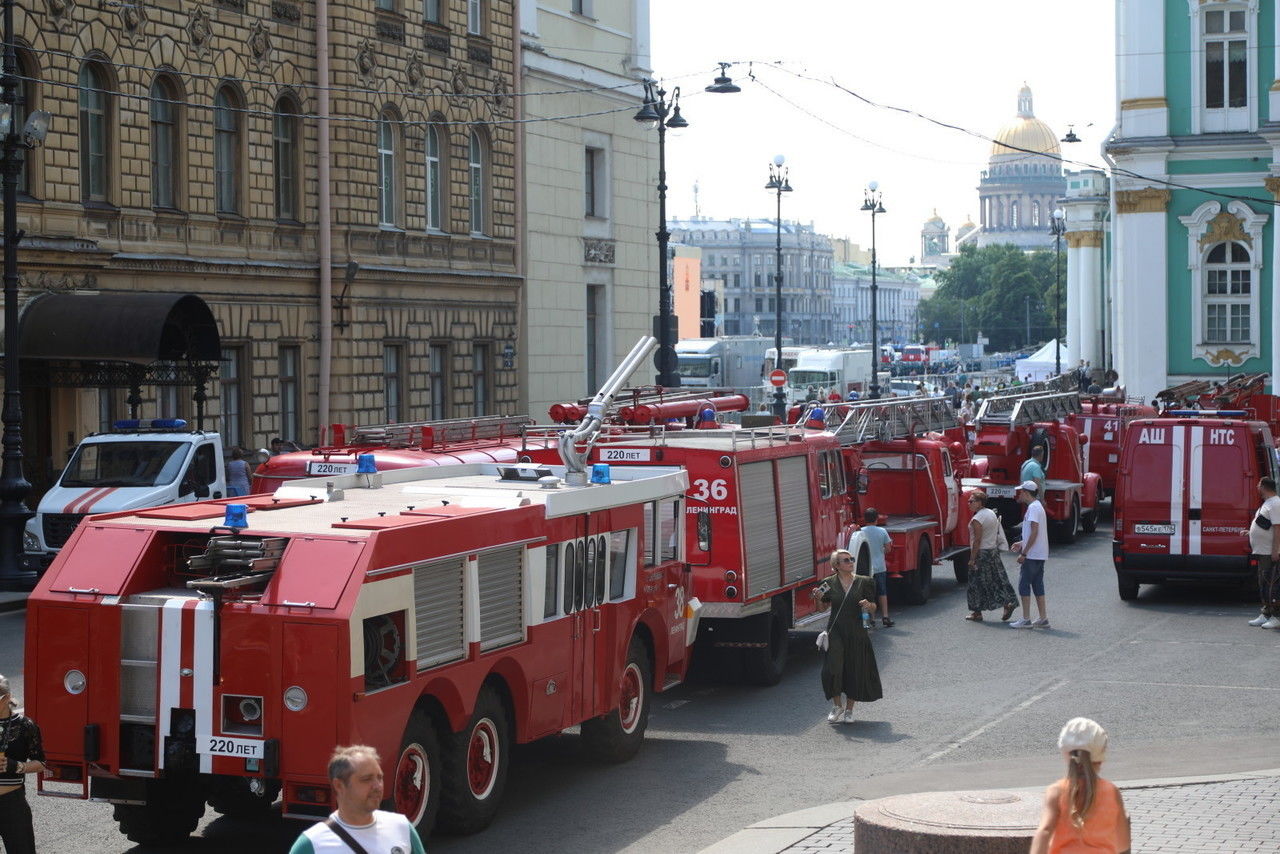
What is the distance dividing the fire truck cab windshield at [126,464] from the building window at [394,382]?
12361 mm

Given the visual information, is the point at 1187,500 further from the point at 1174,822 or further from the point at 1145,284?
the point at 1145,284

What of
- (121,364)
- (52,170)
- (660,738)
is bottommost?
(660,738)

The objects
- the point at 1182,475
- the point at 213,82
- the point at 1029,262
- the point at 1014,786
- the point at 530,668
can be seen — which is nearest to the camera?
the point at 530,668

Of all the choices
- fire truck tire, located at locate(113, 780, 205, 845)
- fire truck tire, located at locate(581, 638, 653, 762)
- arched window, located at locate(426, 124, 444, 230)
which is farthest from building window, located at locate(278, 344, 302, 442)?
fire truck tire, located at locate(113, 780, 205, 845)

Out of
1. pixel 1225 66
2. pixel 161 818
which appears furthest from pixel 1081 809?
pixel 1225 66

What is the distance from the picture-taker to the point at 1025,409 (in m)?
30.0

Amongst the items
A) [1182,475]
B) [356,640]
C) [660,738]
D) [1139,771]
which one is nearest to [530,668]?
[356,640]

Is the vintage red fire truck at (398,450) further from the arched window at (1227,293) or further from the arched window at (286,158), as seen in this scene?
the arched window at (1227,293)

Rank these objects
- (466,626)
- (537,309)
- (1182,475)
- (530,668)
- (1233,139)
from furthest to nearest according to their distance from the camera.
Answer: (1233,139), (537,309), (1182,475), (530,668), (466,626)

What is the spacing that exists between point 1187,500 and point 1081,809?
636 inches

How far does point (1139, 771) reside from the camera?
12688 mm

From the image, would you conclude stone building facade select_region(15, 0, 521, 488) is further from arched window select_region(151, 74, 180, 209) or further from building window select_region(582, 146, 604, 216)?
building window select_region(582, 146, 604, 216)

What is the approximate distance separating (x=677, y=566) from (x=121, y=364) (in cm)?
1497

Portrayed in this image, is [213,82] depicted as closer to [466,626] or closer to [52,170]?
[52,170]
